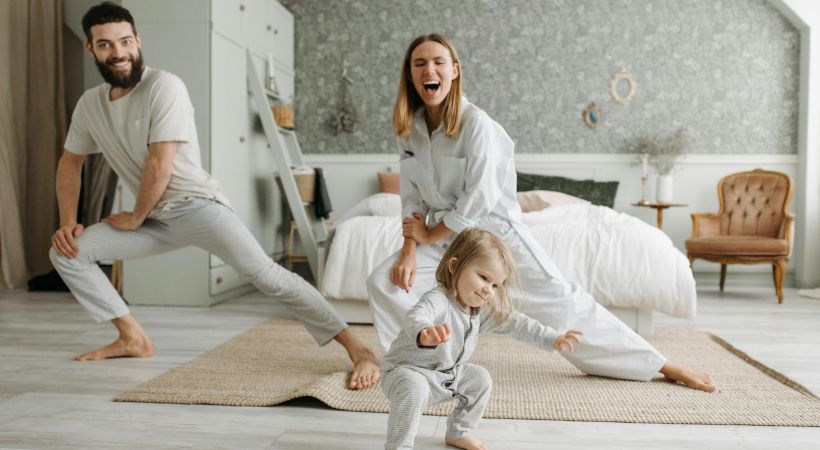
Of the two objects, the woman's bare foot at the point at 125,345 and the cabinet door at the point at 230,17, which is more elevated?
the cabinet door at the point at 230,17

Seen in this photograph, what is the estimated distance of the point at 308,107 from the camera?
5934 millimetres

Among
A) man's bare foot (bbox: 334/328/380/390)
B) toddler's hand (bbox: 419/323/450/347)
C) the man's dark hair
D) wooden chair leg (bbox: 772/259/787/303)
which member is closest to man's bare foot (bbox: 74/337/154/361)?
man's bare foot (bbox: 334/328/380/390)

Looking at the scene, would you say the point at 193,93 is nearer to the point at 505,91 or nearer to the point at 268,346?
the point at 268,346

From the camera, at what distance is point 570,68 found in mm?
5676

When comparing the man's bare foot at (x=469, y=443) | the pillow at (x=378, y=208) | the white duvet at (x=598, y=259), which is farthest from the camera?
the pillow at (x=378, y=208)

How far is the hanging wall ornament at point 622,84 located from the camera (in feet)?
18.4

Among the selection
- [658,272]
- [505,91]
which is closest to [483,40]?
[505,91]

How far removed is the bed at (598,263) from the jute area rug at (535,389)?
0.33 metres

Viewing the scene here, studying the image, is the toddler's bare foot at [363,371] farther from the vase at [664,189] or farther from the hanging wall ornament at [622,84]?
the hanging wall ornament at [622,84]

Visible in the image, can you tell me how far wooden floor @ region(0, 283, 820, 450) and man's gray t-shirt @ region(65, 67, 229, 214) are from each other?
0.68 meters

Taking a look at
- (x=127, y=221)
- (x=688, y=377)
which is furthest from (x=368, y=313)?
(x=688, y=377)

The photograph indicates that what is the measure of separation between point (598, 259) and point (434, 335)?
2099mm

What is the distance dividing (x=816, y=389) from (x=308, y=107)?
4.46 m

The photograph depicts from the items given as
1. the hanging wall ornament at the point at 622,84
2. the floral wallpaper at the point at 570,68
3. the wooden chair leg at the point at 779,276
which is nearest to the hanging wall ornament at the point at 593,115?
the floral wallpaper at the point at 570,68
